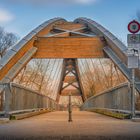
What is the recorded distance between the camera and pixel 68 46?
1155 inches

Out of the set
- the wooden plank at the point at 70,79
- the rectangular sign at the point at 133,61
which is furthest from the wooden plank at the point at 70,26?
the wooden plank at the point at 70,79

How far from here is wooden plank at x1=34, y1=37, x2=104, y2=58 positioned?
2922 cm

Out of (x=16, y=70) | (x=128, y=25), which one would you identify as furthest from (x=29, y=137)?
(x=16, y=70)

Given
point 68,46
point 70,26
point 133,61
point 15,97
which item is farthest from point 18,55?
point 133,61

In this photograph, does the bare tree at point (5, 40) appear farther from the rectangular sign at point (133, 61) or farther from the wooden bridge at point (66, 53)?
the rectangular sign at point (133, 61)

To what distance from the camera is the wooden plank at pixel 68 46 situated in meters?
29.2

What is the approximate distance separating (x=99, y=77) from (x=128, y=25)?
32300 millimetres

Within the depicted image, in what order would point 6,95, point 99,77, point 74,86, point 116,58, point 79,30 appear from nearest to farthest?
point 6,95
point 116,58
point 79,30
point 99,77
point 74,86

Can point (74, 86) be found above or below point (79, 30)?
below

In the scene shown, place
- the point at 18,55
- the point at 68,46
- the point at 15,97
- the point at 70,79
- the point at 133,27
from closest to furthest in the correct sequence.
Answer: the point at 133,27, the point at 15,97, the point at 18,55, the point at 68,46, the point at 70,79

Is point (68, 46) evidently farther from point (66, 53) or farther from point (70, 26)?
point (70, 26)

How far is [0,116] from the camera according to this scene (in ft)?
37.0

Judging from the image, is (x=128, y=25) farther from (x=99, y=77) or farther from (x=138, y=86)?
(x=99, y=77)

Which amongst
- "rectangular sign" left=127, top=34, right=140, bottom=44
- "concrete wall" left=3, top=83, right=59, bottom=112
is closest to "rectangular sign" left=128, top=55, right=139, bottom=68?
"rectangular sign" left=127, top=34, right=140, bottom=44
